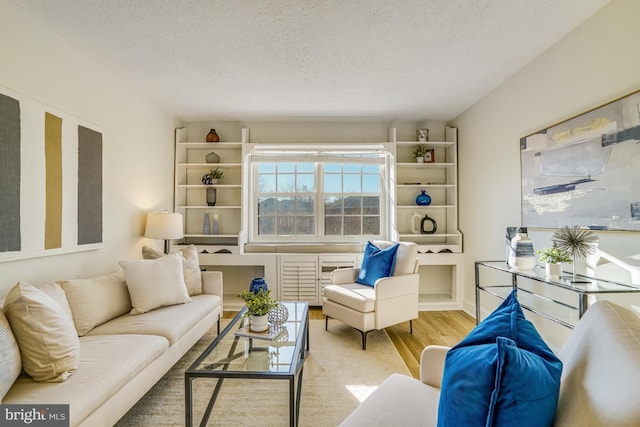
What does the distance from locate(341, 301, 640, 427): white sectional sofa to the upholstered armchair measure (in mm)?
1616

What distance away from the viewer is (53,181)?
2152 mm

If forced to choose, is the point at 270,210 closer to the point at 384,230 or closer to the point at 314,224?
the point at 314,224

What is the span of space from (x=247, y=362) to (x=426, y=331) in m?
2.17

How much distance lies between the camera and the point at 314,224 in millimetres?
4344

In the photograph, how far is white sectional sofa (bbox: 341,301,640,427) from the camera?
0.61 metres

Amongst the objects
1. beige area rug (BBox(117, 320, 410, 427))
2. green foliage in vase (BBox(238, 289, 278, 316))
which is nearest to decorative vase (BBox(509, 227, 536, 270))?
beige area rug (BBox(117, 320, 410, 427))

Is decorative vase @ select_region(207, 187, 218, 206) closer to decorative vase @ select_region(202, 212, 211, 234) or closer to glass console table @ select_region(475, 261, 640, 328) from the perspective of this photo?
decorative vase @ select_region(202, 212, 211, 234)

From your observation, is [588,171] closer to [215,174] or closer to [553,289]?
[553,289]

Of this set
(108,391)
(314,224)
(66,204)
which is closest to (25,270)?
(66,204)

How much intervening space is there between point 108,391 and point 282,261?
2.48 meters

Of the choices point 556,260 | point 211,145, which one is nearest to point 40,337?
point 556,260
